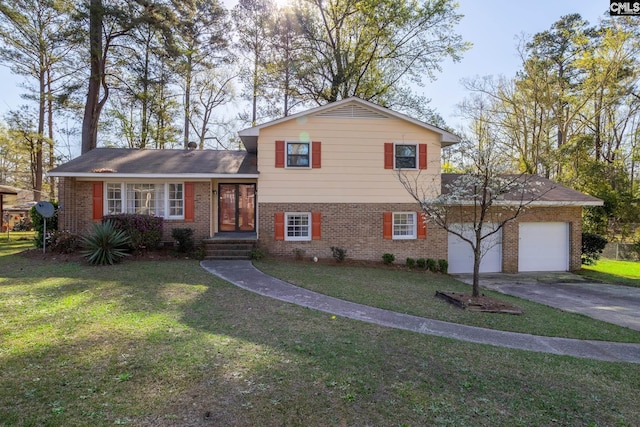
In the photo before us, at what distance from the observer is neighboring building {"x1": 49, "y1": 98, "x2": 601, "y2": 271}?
12133 mm

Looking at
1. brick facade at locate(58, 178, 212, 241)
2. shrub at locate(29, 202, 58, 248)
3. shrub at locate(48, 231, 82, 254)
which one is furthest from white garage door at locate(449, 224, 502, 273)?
shrub at locate(29, 202, 58, 248)

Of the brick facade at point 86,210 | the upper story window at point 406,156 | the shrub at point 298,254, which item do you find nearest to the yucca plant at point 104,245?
the brick facade at point 86,210

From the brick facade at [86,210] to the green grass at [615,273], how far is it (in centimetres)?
1447

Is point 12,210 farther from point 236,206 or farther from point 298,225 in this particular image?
point 298,225

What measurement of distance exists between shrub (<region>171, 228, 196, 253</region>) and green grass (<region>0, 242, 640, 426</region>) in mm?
5445

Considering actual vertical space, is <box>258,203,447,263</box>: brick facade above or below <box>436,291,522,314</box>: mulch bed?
above

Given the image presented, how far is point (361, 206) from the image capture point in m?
12.5

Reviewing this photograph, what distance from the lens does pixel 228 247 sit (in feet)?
Answer: 38.1

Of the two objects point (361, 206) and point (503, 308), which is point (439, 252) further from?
point (503, 308)

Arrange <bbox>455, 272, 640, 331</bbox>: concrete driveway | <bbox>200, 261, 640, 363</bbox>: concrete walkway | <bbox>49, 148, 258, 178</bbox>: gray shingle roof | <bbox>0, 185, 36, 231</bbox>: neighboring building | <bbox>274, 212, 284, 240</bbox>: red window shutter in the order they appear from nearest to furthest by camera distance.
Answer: <bbox>200, 261, 640, 363</bbox>: concrete walkway
<bbox>455, 272, 640, 331</bbox>: concrete driveway
<bbox>49, 148, 258, 178</bbox>: gray shingle roof
<bbox>274, 212, 284, 240</bbox>: red window shutter
<bbox>0, 185, 36, 231</bbox>: neighboring building

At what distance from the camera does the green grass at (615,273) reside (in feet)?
38.8

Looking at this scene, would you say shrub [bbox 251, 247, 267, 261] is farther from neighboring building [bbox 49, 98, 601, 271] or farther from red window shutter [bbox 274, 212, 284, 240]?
red window shutter [bbox 274, 212, 284, 240]

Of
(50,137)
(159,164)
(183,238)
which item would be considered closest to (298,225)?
(183,238)

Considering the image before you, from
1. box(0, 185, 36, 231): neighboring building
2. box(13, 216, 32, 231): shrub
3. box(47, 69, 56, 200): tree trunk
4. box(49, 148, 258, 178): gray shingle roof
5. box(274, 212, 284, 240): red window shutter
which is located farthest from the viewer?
box(13, 216, 32, 231): shrub
